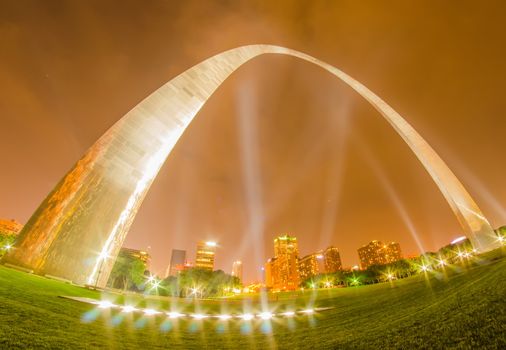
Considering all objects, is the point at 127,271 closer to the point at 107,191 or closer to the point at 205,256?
the point at 107,191

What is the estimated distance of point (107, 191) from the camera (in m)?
10.2

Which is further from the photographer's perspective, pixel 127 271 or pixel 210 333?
pixel 127 271

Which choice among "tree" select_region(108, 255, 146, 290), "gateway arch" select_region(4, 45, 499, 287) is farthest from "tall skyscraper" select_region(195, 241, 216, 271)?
"gateway arch" select_region(4, 45, 499, 287)

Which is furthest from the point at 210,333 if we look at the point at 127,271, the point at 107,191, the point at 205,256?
the point at 205,256

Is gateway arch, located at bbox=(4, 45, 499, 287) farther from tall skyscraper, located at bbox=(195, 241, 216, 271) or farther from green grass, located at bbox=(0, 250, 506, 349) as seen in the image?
tall skyscraper, located at bbox=(195, 241, 216, 271)

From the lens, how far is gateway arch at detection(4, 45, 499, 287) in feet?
28.7

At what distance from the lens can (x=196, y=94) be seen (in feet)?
47.5

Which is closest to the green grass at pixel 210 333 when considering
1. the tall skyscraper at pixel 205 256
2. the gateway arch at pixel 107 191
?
the gateway arch at pixel 107 191

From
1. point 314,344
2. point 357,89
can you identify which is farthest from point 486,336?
point 357,89

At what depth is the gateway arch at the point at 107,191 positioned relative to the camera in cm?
873

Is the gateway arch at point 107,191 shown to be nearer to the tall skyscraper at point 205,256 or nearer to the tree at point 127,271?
the tree at point 127,271

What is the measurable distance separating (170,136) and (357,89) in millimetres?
22977

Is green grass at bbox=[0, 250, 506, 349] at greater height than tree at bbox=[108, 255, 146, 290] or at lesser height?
lesser

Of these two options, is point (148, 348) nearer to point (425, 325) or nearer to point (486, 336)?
point (425, 325)
